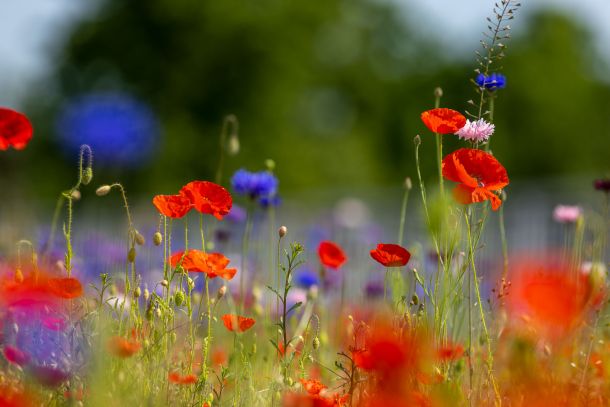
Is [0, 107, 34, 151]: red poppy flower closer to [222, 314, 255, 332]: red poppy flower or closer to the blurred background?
[222, 314, 255, 332]: red poppy flower

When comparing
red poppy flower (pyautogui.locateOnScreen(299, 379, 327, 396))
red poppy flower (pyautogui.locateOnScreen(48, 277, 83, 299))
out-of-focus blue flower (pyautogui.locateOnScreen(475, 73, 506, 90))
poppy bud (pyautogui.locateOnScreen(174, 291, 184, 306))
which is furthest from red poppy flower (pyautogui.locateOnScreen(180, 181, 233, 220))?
out-of-focus blue flower (pyautogui.locateOnScreen(475, 73, 506, 90))

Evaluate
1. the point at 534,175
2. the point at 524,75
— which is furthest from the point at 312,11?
the point at 534,175

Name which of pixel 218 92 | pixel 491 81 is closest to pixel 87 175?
pixel 491 81

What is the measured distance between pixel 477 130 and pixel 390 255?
1.17ft

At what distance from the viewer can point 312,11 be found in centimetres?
2473

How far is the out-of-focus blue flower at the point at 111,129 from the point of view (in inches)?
367

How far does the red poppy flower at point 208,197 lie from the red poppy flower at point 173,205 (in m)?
0.02

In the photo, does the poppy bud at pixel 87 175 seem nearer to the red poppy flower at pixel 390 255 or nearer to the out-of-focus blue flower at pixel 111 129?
the out-of-focus blue flower at pixel 111 129

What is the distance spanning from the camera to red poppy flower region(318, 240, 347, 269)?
2250 millimetres

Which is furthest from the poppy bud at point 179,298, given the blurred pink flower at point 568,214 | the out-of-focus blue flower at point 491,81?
the blurred pink flower at point 568,214

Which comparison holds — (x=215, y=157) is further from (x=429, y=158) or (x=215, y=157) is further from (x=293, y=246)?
(x=293, y=246)

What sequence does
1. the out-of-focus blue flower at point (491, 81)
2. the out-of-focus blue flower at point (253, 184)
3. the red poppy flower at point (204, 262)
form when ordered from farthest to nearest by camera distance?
the out-of-focus blue flower at point (253, 184) < the out-of-focus blue flower at point (491, 81) < the red poppy flower at point (204, 262)

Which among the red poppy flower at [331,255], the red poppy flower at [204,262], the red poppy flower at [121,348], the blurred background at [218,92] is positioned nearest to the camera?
the red poppy flower at [121,348]

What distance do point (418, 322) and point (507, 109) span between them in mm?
32115
